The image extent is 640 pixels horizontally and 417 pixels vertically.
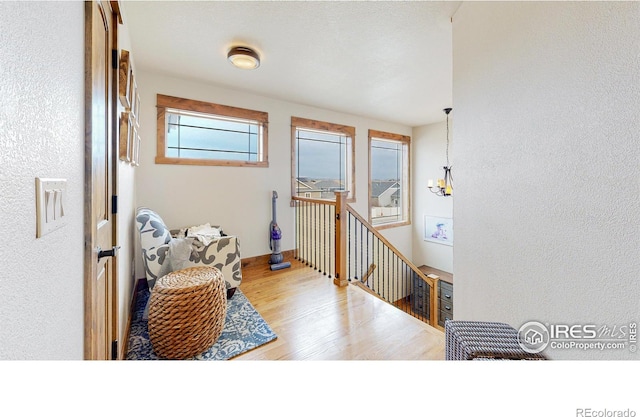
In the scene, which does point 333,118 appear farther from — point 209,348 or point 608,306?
point 608,306

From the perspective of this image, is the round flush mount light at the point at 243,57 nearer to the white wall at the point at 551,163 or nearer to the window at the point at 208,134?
the window at the point at 208,134

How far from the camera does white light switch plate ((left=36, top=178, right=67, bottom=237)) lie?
508 mm

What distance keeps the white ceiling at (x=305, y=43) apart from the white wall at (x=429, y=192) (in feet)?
5.80

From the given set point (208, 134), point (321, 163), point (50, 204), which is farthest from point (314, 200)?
point (50, 204)

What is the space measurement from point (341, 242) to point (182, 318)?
1718 millimetres

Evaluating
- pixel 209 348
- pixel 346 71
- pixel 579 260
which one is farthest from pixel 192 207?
pixel 579 260

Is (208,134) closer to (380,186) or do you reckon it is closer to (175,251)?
(175,251)

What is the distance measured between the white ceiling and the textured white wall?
4.97ft

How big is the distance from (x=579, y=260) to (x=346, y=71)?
267 cm

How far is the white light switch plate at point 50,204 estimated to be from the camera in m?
0.51

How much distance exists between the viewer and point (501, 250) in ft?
4.57

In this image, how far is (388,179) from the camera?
18.2ft
